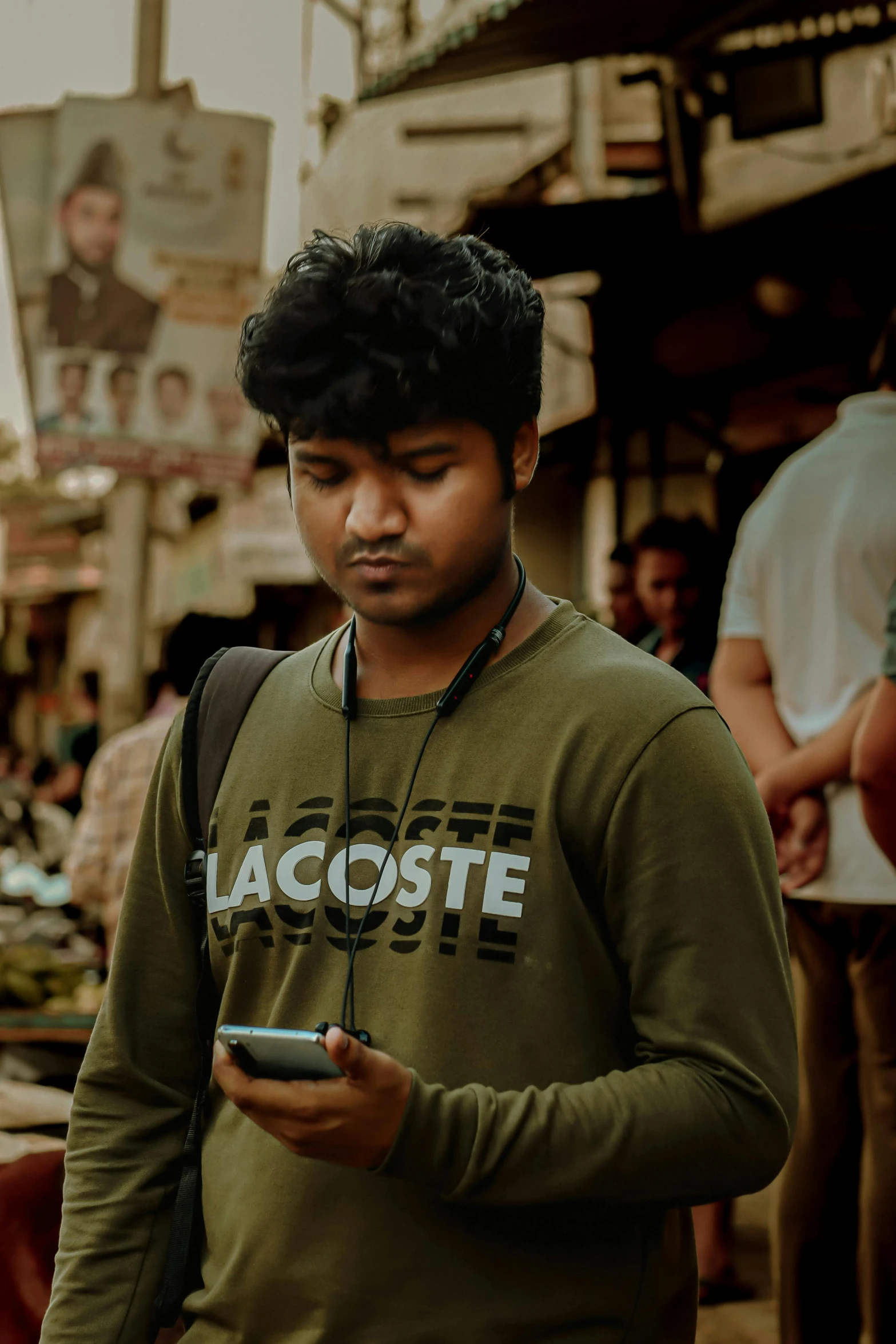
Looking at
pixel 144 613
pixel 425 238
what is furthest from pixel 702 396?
pixel 425 238

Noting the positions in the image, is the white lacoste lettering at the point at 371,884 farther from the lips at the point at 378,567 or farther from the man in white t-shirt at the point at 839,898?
the man in white t-shirt at the point at 839,898

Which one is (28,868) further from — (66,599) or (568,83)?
(66,599)

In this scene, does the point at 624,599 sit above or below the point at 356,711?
below

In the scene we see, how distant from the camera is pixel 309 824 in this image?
5.15 feet

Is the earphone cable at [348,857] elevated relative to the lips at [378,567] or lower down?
lower down

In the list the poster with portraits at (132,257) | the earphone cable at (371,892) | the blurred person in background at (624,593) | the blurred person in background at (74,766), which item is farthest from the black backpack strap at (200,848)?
the blurred person in background at (74,766)

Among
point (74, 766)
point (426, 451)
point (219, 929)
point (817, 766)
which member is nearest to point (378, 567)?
point (426, 451)

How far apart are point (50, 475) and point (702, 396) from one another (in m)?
4.30

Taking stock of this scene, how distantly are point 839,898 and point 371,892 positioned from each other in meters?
1.89

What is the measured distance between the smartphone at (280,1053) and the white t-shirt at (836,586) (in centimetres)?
207

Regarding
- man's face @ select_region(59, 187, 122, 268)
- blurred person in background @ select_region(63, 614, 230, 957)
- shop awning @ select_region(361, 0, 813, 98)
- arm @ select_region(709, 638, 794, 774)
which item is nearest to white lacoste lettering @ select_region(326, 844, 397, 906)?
arm @ select_region(709, 638, 794, 774)

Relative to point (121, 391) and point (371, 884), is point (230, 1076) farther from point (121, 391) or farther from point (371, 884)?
point (121, 391)

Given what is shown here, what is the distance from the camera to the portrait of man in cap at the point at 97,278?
8750 mm

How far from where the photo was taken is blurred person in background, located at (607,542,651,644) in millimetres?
5582
